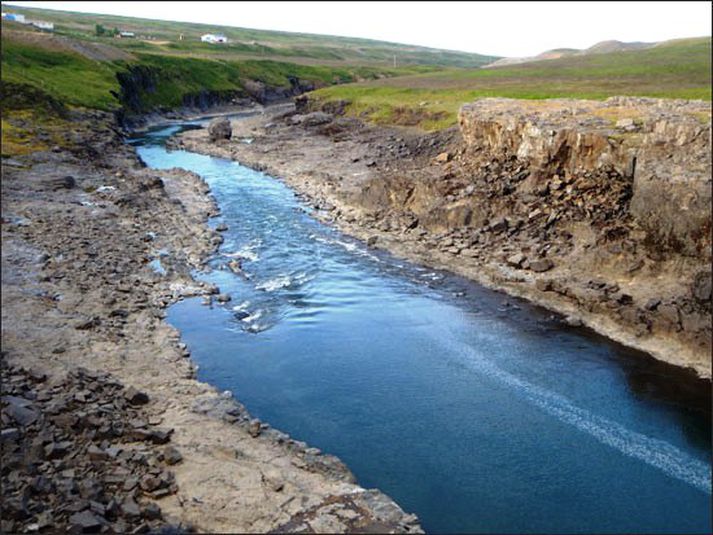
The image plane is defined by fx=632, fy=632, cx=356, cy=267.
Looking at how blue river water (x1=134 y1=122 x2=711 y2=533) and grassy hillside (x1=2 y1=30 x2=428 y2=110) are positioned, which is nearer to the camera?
blue river water (x1=134 y1=122 x2=711 y2=533)

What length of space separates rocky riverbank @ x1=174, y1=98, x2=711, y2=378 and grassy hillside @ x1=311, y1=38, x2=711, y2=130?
8421mm

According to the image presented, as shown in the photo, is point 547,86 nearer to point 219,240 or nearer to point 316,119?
point 316,119

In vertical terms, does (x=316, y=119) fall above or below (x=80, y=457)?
above

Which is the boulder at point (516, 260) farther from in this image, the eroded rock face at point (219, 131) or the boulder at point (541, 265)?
the eroded rock face at point (219, 131)

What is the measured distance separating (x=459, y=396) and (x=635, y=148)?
24.4 metres

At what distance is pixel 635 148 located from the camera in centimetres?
4125

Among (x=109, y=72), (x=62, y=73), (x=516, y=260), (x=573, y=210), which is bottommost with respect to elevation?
(x=516, y=260)

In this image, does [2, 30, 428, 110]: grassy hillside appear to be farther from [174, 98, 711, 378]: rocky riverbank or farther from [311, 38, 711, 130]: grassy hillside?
[174, 98, 711, 378]: rocky riverbank

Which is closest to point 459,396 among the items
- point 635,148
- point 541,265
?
point 541,265

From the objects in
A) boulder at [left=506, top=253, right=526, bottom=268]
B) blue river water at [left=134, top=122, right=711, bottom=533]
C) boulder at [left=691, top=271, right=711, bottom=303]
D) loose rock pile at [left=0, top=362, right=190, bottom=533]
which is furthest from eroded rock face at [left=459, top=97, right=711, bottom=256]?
loose rock pile at [left=0, top=362, right=190, bottom=533]

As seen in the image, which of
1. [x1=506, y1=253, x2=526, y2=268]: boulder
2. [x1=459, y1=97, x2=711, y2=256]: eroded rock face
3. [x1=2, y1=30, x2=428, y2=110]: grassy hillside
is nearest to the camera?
[x1=459, y1=97, x2=711, y2=256]: eroded rock face

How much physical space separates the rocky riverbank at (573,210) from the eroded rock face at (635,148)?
0.24 feet

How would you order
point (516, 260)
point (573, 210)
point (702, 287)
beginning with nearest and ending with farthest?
point (702, 287) → point (516, 260) → point (573, 210)

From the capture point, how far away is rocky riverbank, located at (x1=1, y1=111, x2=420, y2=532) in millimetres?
18406
